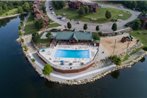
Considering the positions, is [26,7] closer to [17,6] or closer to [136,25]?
[17,6]

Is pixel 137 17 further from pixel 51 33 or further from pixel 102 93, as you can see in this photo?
pixel 102 93

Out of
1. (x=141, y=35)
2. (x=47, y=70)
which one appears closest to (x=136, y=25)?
Result: (x=141, y=35)

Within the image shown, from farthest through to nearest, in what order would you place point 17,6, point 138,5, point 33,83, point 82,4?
point 17,6 < point 138,5 < point 82,4 < point 33,83

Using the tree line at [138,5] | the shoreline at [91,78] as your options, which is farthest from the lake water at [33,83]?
the tree line at [138,5]

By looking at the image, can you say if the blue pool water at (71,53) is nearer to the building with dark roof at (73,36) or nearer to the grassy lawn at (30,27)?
the building with dark roof at (73,36)

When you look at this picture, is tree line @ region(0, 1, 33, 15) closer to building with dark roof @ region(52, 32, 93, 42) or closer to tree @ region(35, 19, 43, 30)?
tree @ region(35, 19, 43, 30)

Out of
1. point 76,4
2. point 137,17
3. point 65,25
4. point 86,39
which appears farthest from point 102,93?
point 76,4

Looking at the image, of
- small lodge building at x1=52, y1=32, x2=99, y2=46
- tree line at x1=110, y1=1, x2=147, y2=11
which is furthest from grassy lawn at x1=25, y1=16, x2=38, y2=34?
tree line at x1=110, y1=1, x2=147, y2=11
